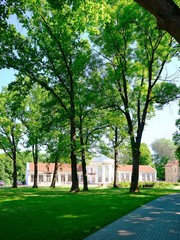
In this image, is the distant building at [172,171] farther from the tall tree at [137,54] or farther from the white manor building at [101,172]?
the tall tree at [137,54]

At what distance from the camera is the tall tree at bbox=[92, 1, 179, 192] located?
25766mm

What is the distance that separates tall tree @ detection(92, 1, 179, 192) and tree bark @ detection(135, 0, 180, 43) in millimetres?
20151

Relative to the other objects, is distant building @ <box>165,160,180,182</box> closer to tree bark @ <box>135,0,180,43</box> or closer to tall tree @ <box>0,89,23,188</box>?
tall tree @ <box>0,89,23,188</box>

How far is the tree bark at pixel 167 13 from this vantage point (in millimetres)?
5014

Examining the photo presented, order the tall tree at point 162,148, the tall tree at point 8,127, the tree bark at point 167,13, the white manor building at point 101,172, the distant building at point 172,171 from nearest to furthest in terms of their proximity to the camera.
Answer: the tree bark at point 167,13 < the tall tree at point 8,127 < the white manor building at point 101,172 < the distant building at point 172,171 < the tall tree at point 162,148

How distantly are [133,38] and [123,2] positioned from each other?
3509 millimetres

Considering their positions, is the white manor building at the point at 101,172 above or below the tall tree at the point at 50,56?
below

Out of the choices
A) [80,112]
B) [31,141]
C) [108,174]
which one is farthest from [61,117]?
[108,174]

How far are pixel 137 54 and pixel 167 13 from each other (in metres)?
23.4

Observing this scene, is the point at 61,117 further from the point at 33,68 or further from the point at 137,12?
the point at 137,12

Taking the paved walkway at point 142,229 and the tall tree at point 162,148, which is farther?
the tall tree at point 162,148

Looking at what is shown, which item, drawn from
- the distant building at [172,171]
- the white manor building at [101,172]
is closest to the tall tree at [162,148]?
the distant building at [172,171]

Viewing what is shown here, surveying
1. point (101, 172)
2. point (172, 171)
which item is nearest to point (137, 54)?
point (101, 172)

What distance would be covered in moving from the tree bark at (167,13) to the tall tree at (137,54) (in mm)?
20151
